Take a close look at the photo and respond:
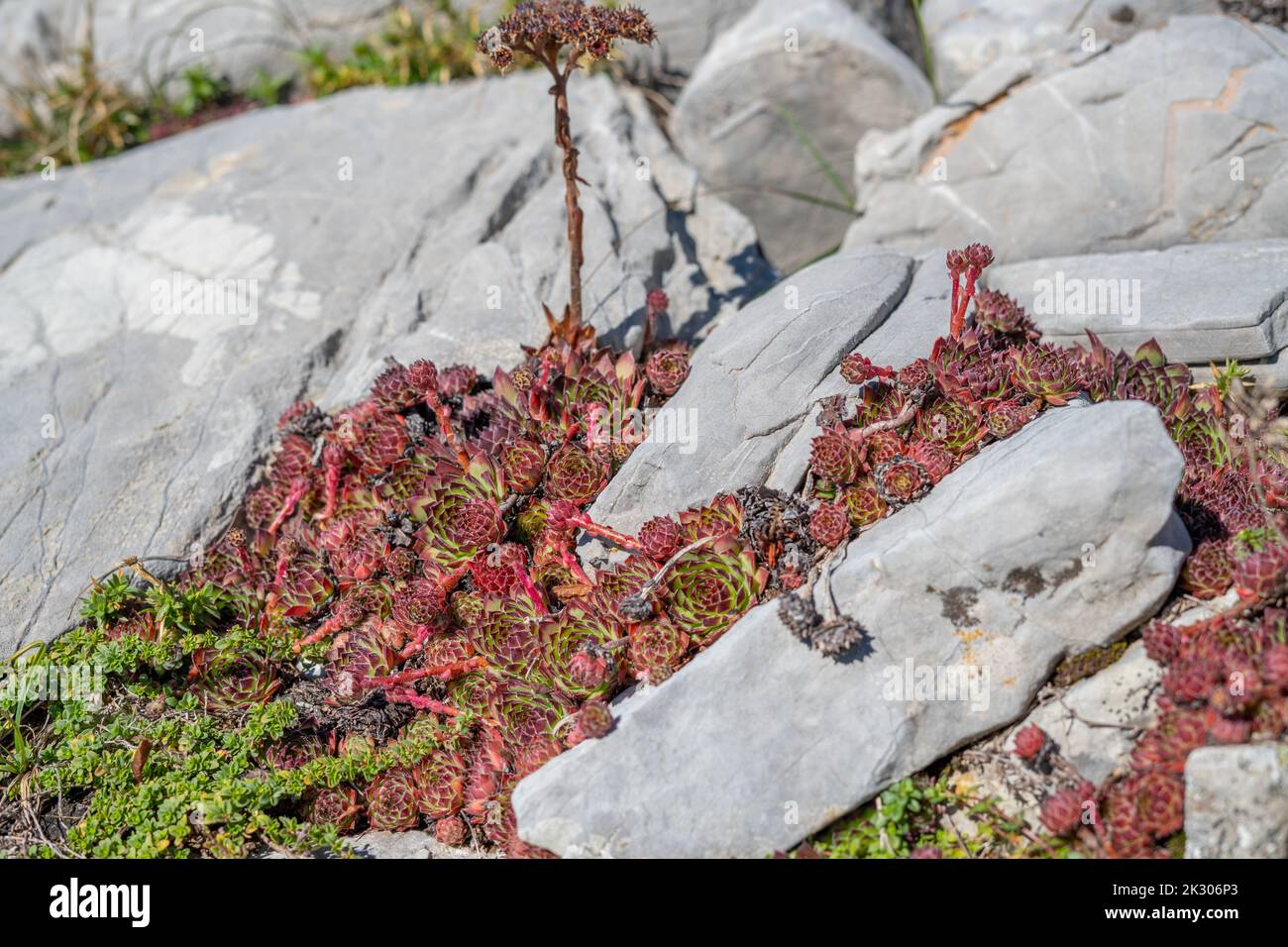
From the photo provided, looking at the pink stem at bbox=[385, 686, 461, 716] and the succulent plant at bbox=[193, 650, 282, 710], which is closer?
the pink stem at bbox=[385, 686, 461, 716]

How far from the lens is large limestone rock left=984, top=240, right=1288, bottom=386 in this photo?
15.9 ft

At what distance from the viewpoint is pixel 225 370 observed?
6043mm

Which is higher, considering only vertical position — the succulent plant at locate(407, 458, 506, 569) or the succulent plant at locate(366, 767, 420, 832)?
the succulent plant at locate(407, 458, 506, 569)

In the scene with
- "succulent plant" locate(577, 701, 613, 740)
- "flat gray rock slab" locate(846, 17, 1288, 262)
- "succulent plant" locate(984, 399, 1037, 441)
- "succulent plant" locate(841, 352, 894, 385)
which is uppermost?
"flat gray rock slab" locate(846, 17, 1288, 262)

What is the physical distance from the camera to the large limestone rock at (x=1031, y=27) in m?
7.43

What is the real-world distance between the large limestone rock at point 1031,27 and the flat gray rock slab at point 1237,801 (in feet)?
17.9

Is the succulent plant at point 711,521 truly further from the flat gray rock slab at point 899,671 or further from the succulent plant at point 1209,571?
the succulent plant at point 1209,571

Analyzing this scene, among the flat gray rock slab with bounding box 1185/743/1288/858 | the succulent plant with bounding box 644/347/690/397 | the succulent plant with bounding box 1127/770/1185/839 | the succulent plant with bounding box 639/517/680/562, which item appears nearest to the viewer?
the flat gray rock slab with bounding box 1185/743/1288/858

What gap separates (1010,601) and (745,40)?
20.0 ft

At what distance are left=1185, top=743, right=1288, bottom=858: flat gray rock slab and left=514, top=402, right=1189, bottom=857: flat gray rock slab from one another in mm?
658

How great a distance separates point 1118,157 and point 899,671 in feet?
14.3

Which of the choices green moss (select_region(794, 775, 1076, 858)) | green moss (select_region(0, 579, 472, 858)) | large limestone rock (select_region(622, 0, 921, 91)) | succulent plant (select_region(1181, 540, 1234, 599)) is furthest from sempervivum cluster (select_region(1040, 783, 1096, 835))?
large limestone rock (select_region(622, 0, 921, 91))

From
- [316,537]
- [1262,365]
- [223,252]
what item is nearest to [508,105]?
[223,252]

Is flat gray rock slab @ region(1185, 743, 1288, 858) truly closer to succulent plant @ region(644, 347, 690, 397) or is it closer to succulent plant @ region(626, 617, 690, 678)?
succulent plant @ region(626, 617, 690, 678)
